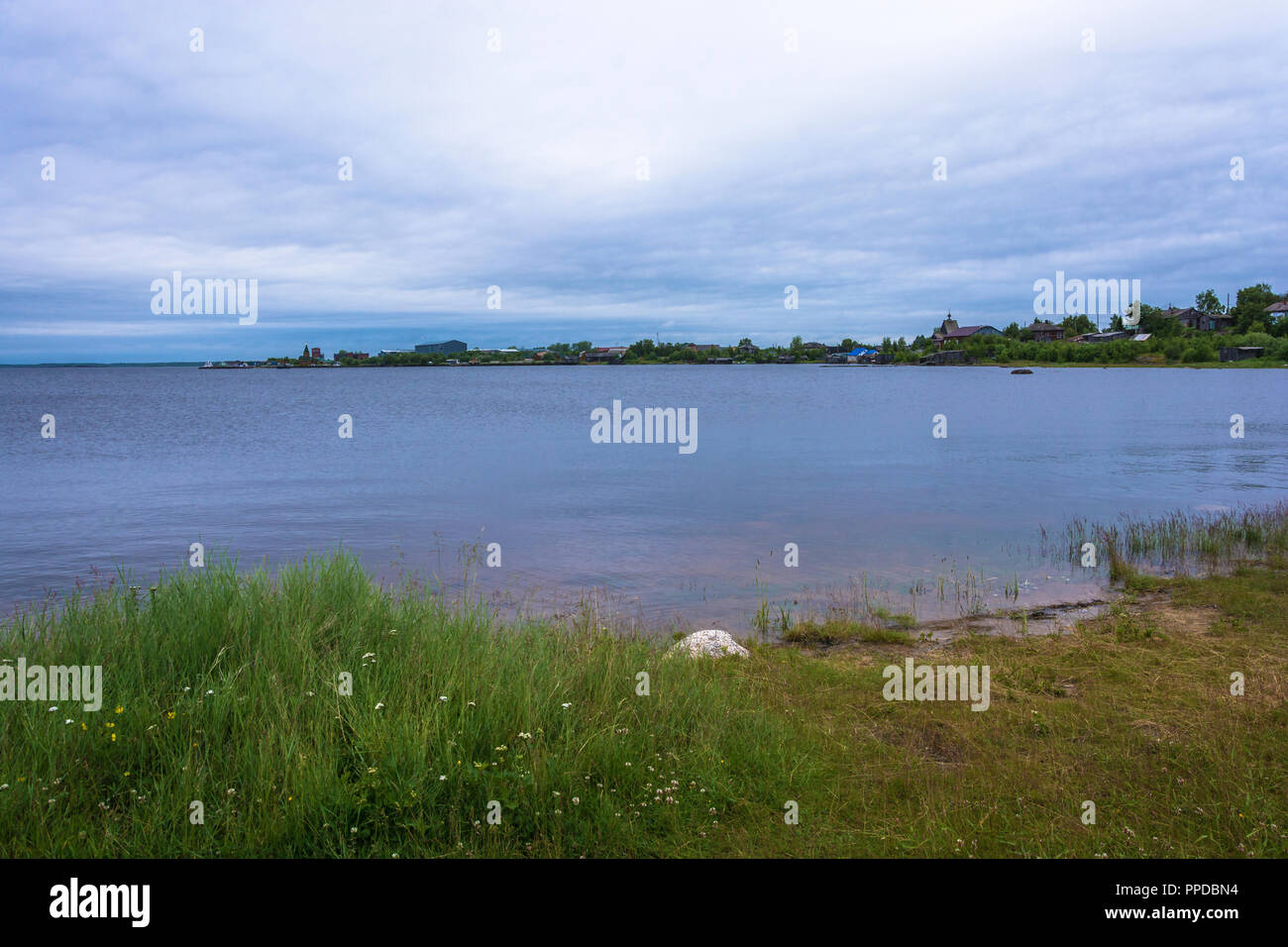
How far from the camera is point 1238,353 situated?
14800cm

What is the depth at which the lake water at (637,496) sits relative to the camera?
18812mm

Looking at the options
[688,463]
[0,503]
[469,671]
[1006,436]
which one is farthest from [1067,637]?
[1006,436]

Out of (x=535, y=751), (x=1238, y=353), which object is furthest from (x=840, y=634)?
(x=1238, y=353)

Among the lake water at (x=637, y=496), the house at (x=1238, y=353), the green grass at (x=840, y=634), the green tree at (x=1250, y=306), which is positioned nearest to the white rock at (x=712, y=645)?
the green grass at (x=840, y=634)

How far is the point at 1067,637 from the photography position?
40.2 ft

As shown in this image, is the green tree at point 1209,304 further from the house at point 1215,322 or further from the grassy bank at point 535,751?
the grassy bank at point 535,751

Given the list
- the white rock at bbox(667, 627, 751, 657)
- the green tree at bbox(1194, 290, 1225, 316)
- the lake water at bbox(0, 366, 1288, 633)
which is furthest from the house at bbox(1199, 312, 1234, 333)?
the white rock at bbox(667, 627, 751, 657)

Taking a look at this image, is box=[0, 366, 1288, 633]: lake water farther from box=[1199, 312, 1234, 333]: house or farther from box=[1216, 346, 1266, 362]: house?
box=[1199, 312, 1234, 333]: house

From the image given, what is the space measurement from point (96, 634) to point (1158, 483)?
35898 millimetres

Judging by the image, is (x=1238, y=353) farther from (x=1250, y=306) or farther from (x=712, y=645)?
(x=712, y=645)

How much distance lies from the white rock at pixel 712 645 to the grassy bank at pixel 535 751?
1.59 m

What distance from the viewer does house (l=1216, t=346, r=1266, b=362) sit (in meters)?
146

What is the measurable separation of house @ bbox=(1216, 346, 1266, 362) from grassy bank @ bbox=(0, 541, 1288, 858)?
174 m
